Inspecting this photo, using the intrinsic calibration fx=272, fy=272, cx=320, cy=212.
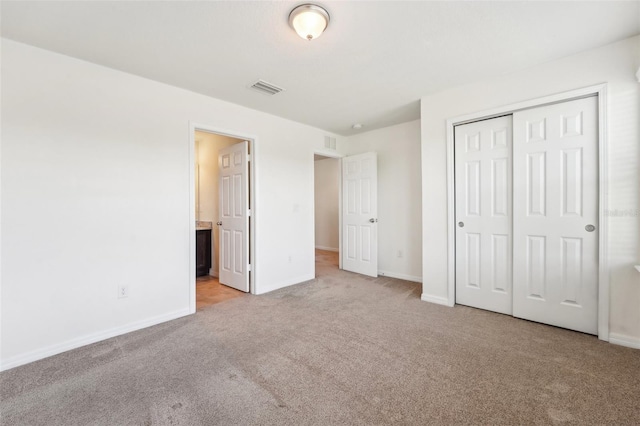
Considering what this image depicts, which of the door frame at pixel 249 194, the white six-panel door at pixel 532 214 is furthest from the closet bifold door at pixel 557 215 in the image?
the door frame at pixel 249 194

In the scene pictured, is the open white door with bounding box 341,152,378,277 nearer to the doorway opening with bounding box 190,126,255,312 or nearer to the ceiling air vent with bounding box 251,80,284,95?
the doorway opening with bounding box 190,126,255,312

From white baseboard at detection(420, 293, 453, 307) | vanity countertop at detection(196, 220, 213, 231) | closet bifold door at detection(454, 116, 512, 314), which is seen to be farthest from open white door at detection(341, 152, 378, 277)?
vanity countertop at detection(196, 220, 213, 231)

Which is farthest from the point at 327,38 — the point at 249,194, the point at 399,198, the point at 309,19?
the point at 399,198

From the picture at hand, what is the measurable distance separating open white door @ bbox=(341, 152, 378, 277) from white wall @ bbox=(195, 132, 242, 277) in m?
2.09

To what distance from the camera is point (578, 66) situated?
2389 mm

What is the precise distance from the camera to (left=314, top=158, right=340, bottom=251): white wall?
7.27 m

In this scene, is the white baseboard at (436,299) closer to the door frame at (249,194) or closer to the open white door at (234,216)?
the door frame at (249,194)

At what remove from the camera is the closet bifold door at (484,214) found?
2.84 metres

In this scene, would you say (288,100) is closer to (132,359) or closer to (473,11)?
(473,11)

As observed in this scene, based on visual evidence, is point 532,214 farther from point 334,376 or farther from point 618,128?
point 334,376

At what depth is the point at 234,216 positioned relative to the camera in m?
3.86

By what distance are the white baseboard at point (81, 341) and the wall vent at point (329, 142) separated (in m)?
3.21

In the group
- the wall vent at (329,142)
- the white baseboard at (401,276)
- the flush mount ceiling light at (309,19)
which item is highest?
the flush mount ceiling light at (309,19)

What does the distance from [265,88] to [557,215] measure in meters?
3.15
